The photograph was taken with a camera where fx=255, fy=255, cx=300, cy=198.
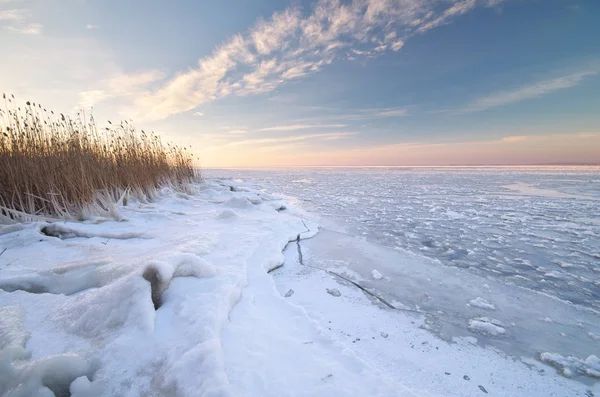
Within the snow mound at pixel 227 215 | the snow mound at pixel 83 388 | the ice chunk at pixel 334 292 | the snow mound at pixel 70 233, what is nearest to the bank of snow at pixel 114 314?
the snow mound at pixel 83 388

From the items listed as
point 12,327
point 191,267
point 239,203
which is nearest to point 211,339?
point 191,267

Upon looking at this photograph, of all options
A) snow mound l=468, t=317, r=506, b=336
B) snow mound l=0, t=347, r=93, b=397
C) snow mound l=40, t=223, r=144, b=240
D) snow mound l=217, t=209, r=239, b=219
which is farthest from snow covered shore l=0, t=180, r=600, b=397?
snow mound l=217, t=209, r=239, b=219

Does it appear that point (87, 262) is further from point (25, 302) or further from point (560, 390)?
point (560, 390)

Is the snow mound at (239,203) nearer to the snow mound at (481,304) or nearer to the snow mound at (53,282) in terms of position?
the snow mound at (53,282)

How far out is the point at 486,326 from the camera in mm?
1687

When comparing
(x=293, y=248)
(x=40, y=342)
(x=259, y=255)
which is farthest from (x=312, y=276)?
(x=40, y=342)

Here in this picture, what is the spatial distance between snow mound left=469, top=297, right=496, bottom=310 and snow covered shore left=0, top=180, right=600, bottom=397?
505mm

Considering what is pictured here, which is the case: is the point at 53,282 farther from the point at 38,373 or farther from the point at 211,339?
the point at 211,339

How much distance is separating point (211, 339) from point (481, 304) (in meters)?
1.98

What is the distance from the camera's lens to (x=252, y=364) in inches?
43.8

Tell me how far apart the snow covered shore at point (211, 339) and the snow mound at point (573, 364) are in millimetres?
74

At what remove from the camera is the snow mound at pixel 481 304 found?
1924 millimetres

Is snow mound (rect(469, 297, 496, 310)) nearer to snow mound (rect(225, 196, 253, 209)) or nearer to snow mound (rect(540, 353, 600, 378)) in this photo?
snow mound (rect(540, 353, 600, 378))

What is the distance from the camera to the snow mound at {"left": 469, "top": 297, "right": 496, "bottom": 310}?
6.31 feet
